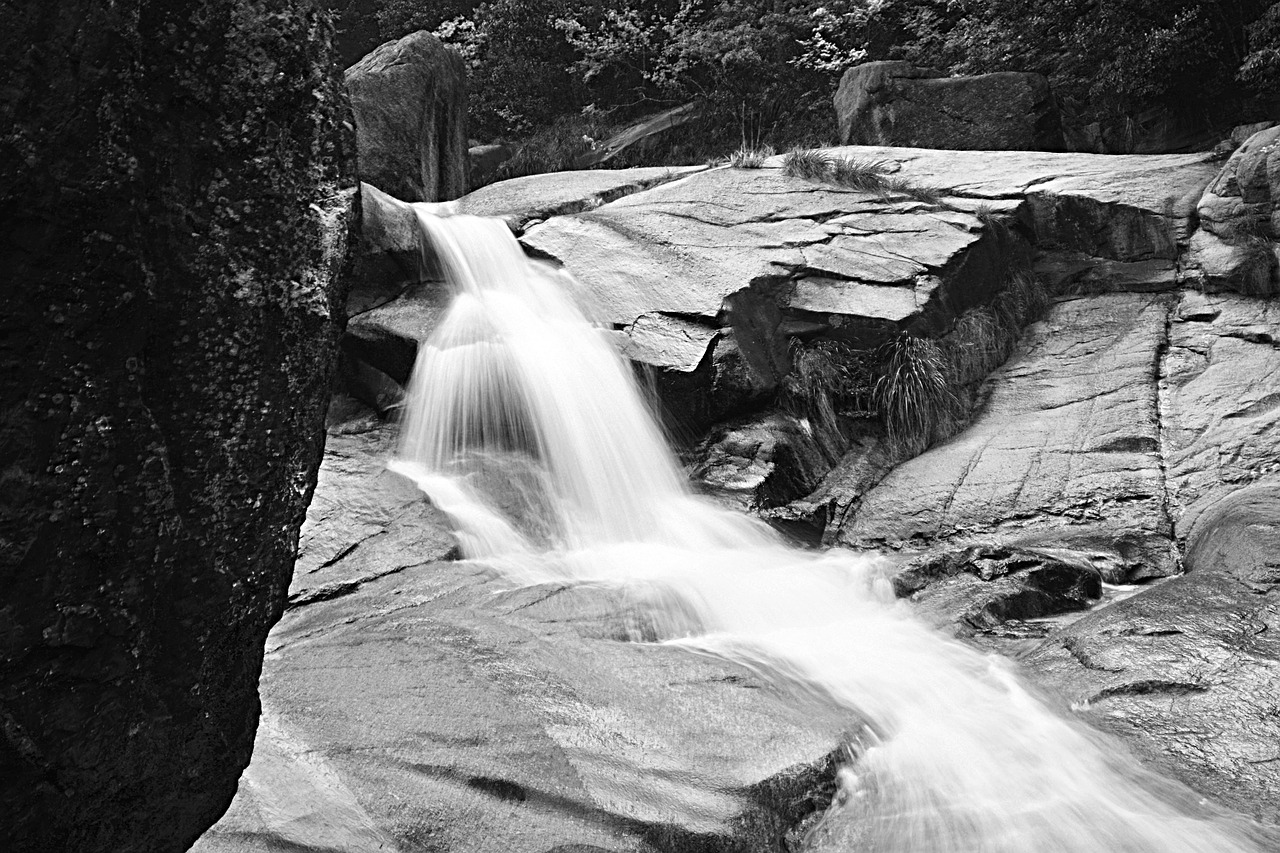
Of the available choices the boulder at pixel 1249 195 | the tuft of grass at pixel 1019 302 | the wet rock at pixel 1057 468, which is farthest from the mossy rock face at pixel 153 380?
the boulder at pixel 1249 195

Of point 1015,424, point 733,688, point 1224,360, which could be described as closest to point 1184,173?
point 1224,360

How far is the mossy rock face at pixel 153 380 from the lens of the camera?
1.49m

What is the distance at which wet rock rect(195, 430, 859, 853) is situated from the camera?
2.91 meters

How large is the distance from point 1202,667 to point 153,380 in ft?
14.2

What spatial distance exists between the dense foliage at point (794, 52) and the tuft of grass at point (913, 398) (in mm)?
7193

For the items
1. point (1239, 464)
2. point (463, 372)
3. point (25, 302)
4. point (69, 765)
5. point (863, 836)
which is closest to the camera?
point (25, 302)

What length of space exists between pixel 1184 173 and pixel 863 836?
843 cm

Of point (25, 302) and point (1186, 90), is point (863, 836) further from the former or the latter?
point (1186, 90)

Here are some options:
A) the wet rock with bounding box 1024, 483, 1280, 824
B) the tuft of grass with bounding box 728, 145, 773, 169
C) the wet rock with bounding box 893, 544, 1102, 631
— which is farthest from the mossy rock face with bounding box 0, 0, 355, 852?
the tuft of grass with bounding box 728, 145, 773, 169

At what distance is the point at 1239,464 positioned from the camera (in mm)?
6297

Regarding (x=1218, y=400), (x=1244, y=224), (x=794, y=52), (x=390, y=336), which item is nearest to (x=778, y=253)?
(x=390, y=336)

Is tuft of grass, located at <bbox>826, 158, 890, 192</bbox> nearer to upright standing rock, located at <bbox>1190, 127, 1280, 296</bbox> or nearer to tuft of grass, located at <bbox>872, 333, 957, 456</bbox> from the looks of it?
tuft of grass, located at <bbox>872, 333, 957, 456</bbox>

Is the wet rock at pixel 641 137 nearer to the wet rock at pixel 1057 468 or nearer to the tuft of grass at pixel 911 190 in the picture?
the tuft of grass at pixel 911 190

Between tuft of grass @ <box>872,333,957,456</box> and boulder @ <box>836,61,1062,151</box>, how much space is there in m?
7.04
